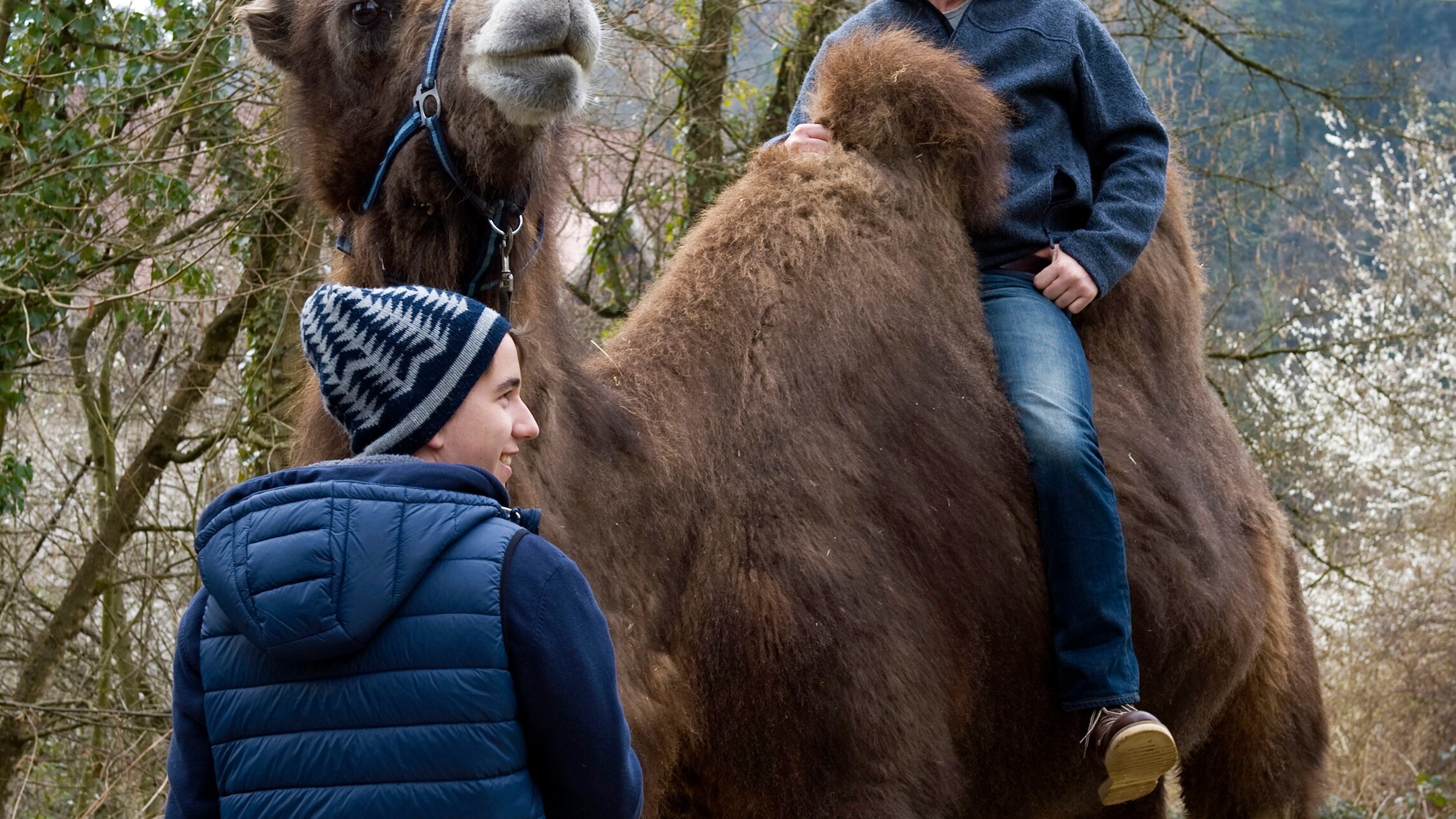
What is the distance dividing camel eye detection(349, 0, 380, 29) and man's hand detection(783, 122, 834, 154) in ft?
3.92

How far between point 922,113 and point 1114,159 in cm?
60

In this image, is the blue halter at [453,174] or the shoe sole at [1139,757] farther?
the shoe sole at [1139,757]

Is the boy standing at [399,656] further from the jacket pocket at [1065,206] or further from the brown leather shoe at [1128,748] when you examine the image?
the jacket pocket at [1065,206]

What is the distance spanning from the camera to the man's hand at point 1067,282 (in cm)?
360

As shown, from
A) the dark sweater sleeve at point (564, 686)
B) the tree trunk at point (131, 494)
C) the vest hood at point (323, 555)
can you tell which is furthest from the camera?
the tree trunk at point (131, 494)

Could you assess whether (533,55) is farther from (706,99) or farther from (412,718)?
(706,99)

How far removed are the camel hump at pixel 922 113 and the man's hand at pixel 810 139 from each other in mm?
30

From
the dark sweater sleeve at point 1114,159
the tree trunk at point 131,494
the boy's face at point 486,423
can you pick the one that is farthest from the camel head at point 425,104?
the tree trunk at point 131,494

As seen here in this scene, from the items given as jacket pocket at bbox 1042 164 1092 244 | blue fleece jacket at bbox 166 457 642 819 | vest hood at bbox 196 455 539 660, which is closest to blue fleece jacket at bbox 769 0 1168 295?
jacket pocket at bbox 1042 164 1092 244

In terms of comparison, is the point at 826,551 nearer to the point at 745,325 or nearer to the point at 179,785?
the point at 745,325

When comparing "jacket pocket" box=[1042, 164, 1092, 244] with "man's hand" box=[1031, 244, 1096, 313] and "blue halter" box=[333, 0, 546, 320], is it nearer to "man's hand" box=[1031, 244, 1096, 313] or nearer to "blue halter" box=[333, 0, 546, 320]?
"man's hand" box=[1031, 244, 1096, 313]

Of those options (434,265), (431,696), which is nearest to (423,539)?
(431,696)

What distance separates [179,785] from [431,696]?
488mm

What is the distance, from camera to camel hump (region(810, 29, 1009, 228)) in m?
3.60
